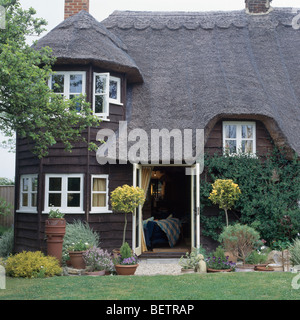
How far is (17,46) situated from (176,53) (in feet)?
25.0

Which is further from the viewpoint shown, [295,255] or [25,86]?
[295,255]

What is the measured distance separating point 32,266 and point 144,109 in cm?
603

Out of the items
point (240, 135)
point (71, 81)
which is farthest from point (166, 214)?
point (71, 81)

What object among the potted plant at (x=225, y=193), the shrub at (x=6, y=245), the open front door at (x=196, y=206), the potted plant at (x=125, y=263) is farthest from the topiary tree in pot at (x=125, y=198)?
the shrub at (x=6, y=245)

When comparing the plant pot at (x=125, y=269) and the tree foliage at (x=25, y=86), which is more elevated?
the tree foliage at (x=25, y=86)

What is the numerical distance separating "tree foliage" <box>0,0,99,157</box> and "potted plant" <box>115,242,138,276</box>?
118 inches

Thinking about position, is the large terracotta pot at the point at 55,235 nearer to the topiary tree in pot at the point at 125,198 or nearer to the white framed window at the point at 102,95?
the topiary tree in pot at the point at 125,198

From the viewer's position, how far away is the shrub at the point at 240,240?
9.97m

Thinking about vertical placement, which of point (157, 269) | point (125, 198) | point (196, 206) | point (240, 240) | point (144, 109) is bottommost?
point (157, 269)

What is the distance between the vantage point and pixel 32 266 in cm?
889

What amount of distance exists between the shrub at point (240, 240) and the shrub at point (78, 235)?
3480mm

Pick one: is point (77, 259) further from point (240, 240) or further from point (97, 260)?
point (240, 240)
